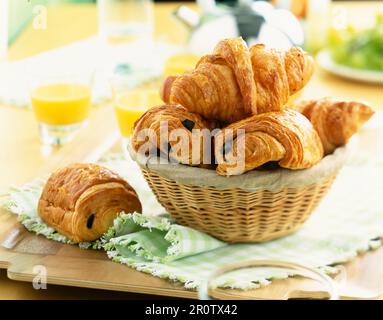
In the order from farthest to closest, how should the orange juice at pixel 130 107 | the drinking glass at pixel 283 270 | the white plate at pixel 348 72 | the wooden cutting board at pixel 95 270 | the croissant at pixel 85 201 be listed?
the white plate at pixel 348 72
the orange juice at pixel 130 107
the croissant at pixel 85 201
the wooden cutting board at pixel 95 270
the drinking glass at pixel 283 270

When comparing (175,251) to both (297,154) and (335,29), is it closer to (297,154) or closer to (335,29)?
(297,154)

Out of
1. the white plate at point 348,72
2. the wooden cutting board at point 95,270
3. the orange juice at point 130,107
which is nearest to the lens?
the wooden cutting board at point 95,270

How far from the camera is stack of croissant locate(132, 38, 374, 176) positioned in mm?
1029

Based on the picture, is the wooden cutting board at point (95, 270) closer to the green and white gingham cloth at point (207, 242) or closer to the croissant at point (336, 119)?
→ the green and white gingham cloth at point (207, 242)

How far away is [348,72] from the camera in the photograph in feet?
6.48

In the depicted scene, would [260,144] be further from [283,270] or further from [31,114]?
[31,114]

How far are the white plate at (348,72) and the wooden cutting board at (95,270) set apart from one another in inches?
34.4

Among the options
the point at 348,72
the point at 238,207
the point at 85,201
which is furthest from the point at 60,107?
the point at 348,72

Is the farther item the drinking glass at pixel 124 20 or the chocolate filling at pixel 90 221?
the drinking glass at pixel 124 20

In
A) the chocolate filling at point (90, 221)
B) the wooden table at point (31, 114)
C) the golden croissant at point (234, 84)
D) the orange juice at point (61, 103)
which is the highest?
the golden croissant at point (234, 84)

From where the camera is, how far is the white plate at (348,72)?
1938 millimetres

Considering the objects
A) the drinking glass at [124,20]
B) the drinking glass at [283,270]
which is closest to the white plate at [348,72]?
the drinking glass at [124,20]
